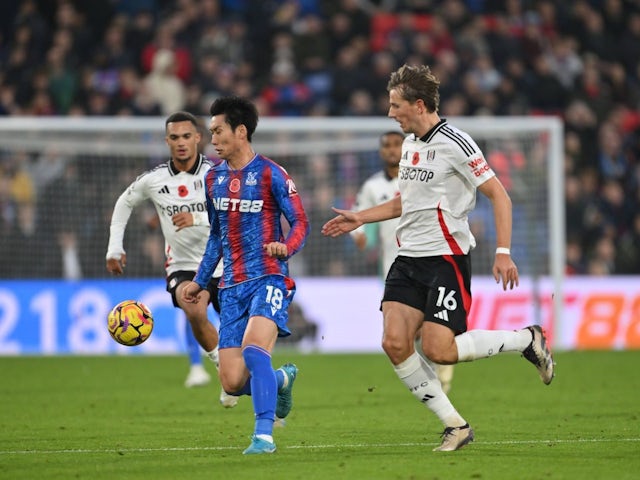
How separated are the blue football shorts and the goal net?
31.8ft

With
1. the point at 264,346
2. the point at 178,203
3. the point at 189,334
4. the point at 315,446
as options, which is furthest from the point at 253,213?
the point at 189,334

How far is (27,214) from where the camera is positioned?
18938 mm

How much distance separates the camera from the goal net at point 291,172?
1859 cm

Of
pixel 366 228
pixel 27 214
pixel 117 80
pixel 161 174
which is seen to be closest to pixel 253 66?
pixel 117 80

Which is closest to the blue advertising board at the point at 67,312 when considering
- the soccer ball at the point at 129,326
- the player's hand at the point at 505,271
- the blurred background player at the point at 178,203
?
the blurred background player at the point at 178,203

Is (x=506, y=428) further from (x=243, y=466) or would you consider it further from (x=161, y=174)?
(x=161, y=174)

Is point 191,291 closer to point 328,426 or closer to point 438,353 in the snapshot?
point 438,353

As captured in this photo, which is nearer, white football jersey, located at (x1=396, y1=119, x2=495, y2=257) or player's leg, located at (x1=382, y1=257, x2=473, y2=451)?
player's leg, located at (x1=382, y1=257, x2=473, y2=451)

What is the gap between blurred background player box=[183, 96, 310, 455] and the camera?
842 cm

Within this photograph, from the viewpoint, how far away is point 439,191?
27.8 ft

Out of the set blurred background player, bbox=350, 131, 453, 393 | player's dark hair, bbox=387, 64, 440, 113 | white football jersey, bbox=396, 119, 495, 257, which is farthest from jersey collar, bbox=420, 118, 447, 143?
blurred background player, bbox=350, 131, 453, 393

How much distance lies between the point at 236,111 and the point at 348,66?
13.6 m

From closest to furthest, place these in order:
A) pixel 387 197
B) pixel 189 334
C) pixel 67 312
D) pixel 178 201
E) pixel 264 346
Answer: pixel 264 346
pixel 178 201
pixel 387 197
pixel 189 334
pixel 67 312

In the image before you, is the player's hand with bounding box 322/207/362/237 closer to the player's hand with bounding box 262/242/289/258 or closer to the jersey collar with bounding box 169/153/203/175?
the player's hand with bounding box 262/242/289/258
